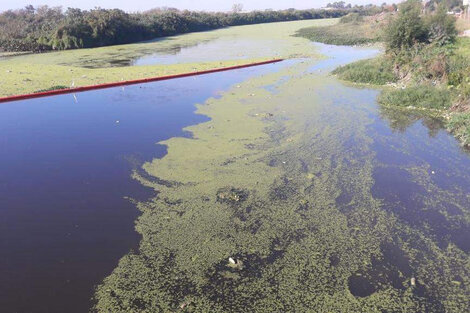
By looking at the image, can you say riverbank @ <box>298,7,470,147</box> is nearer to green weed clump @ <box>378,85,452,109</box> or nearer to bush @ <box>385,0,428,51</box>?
green weed clump @ <box>378,85,452,109</box>

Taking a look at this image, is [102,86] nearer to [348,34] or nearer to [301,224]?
[301,224]

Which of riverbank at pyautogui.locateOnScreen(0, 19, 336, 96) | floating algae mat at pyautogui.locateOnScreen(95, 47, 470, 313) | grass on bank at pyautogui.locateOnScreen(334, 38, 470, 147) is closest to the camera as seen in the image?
floating algae mat at pyautogui.locateOnScreen(95, 47, 470, 313)

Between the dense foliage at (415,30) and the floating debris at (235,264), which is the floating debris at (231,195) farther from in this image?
the dense foliage at (415,30)

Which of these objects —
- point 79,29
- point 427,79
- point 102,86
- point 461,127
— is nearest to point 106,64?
point 102,86

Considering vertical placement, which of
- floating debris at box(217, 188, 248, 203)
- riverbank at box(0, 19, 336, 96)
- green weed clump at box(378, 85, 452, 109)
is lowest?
floating debris at box(217, 188, 248, 203)

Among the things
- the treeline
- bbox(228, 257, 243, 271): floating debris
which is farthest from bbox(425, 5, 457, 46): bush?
the treeline
